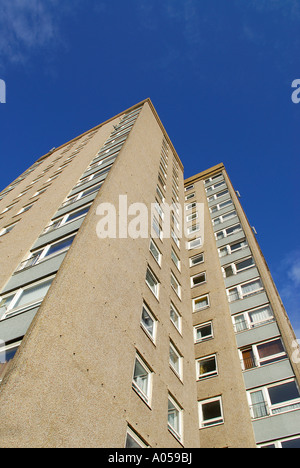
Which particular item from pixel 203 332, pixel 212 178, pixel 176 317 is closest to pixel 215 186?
Answer: pixel 212 178

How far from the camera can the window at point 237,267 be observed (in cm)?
2256

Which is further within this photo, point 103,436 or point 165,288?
point 165,288

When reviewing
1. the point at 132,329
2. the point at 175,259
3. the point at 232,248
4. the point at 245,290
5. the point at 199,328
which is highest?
the point at 232,248

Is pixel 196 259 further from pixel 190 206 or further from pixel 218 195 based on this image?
pixel 218 195

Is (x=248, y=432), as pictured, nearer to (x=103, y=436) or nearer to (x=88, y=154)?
(x=103, y=436)

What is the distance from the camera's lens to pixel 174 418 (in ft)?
41.4

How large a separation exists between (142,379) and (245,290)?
10.8 meters

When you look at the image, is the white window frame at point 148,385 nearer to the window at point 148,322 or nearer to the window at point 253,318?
the window at point 148,322

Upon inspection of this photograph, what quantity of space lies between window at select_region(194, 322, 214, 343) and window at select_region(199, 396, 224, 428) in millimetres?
3421

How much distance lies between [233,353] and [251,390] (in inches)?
71.0

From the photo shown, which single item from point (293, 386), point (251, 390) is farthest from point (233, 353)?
point (293, 386)

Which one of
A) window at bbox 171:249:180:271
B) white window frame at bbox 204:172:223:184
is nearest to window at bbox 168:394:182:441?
window at bbox 171:249:180:271

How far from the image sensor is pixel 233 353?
644 inches
